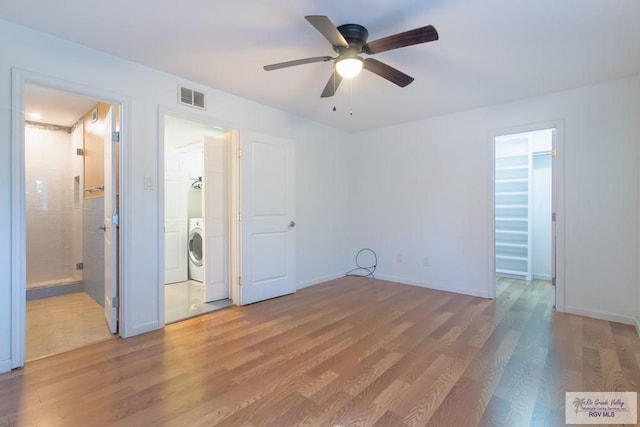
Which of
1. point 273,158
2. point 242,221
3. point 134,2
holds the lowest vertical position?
point 242,221

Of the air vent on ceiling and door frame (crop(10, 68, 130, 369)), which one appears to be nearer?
door frame (crop(10, 68, 130, 369))

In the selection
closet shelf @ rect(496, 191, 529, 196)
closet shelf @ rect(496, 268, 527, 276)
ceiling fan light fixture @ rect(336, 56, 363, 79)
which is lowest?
closet shelf @ rect(496, 268, 527, 276)

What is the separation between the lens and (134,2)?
186 centimetres

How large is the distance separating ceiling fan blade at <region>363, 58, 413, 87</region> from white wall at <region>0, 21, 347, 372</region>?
180 cm

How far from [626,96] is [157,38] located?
4.27 meters

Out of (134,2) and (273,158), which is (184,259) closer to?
(273,158)

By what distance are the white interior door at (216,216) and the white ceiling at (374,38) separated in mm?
805

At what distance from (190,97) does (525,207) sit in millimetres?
4997

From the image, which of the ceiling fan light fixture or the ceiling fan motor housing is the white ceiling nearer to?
the ceiling fan motor housing

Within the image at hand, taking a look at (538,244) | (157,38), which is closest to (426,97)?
(157,38)

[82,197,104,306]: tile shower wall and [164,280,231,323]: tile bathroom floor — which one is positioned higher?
[82,197,104,306]: tile shower wall

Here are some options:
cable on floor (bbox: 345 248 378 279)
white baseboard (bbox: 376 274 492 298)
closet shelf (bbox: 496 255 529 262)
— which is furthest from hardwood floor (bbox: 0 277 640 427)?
closet shelf (bbox: 496 255 529 262)

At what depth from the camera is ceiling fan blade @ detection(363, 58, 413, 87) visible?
83.7 inches

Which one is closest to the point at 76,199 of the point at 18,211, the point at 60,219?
the point at 60,219
